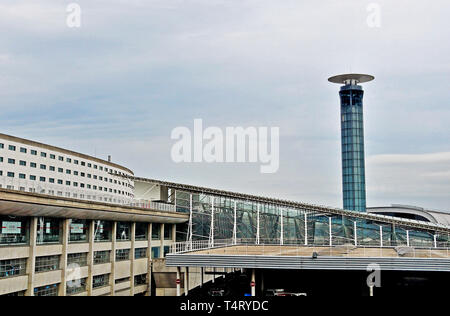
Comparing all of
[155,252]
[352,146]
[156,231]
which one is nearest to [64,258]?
[155,252]

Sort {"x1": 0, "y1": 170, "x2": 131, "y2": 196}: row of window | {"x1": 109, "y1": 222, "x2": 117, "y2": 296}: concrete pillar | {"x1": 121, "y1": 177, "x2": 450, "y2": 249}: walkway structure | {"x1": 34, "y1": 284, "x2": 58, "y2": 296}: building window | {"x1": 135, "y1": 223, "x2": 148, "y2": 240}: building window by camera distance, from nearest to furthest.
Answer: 1. {"x1": 34, "y1": 284, "x2": 58, "y2": 296}: building window
2. {"x1": 109, "y1": 222, "x2": 117, "y2": 296}: concrete pillar
3. {"x1": 121, "y1": 177, "x2": 450, "y2": 249}: walkway structure
4. {"x1": 135, "y1": 223, "x2": 148, "y2": 240}: building window
5. {"x1": 0, "y1": 170, "x2": 131, "y2": 196}: row of window

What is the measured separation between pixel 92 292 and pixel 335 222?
2158cm

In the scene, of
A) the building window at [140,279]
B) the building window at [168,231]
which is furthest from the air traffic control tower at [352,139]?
the building window at [140,279]

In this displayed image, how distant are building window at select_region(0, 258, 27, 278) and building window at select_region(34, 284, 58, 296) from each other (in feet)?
5.66

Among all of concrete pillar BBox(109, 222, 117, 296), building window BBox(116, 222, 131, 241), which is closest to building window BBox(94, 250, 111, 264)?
concrete pillar BBox(109, 222, 117, 296)

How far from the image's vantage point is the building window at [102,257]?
37.1 meters

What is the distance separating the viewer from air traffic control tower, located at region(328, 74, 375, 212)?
89.6 metres

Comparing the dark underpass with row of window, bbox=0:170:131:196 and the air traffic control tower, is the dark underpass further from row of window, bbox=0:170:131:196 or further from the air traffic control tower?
the air traffic control tower

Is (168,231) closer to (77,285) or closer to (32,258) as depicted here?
(77,285)

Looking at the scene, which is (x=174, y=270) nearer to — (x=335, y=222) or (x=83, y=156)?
(x=335, y=222)

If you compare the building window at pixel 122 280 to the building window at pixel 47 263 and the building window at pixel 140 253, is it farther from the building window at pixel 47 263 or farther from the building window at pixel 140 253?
the building window at pixel 47 263

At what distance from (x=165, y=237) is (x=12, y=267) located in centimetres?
2211

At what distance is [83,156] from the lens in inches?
3728
